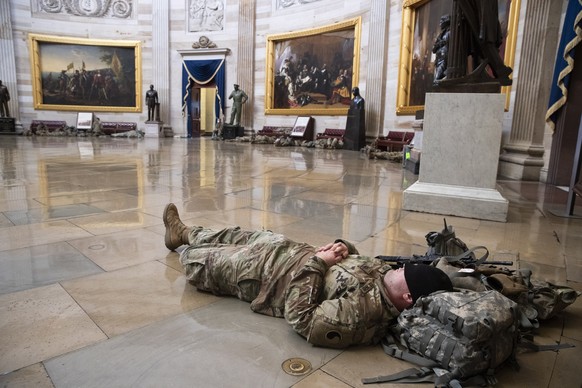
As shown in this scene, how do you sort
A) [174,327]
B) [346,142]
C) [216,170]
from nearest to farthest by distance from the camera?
[174,327], [216,170], [346,142]

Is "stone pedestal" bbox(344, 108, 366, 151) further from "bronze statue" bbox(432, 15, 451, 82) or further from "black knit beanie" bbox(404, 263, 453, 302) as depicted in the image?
"black knit beanie" bbox(404, 263, 453, 302)

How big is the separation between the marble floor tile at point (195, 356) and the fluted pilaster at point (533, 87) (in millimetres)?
7207

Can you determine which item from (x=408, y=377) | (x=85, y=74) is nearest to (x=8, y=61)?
(x=85, y=74)

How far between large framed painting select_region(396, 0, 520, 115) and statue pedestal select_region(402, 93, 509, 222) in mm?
7486

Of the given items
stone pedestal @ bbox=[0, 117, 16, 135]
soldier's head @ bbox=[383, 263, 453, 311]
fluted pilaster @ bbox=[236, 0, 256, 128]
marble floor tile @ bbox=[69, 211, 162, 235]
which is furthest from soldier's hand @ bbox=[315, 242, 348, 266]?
stone pedestal @ bbox=[0, 117, 16, 135]

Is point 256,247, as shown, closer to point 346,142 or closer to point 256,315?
point 256,315

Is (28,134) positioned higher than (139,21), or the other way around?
(139,21)

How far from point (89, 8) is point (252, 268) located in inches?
922

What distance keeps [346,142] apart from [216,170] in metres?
8.10

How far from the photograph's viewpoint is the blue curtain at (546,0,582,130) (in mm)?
6373

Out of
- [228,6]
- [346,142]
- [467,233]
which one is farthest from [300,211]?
[228,6]

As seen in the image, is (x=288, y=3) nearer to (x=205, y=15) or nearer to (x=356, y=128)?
(x=205, y=15)

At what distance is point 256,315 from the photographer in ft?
6.63

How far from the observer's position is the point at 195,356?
5.35 ft
